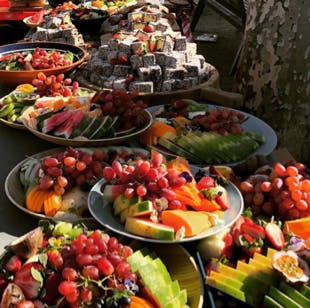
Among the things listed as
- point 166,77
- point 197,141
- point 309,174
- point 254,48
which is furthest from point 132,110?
point 254,48

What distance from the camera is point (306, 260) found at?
5.20 ft

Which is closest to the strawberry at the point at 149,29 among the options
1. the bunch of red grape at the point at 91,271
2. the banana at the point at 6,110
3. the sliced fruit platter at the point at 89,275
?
the banana at the point at 6,110

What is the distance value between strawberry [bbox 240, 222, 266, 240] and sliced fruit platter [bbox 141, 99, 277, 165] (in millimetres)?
569

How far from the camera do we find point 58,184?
76.5 inches

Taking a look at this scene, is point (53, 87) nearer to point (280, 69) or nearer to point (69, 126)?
point (69, 126)

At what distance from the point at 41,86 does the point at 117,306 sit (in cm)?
189

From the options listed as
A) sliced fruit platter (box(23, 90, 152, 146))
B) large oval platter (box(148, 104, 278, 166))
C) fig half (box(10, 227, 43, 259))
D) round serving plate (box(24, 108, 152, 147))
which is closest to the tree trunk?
large oval platter (box(148, 104, 278, 166))

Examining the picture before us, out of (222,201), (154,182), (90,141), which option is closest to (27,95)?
(90,141)

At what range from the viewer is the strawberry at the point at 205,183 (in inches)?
71.9

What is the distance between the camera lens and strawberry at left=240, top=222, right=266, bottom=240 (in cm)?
170

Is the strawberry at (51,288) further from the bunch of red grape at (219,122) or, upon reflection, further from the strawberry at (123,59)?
the strawberry at (123,59)

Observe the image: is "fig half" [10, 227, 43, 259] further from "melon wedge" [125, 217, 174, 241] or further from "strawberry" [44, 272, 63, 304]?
"melon wedge" [125, 217, 174, 241]

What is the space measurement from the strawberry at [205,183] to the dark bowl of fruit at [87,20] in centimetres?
343

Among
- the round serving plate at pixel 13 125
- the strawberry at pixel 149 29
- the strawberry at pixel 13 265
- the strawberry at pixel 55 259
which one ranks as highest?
the strawberry at pixel 149 29
